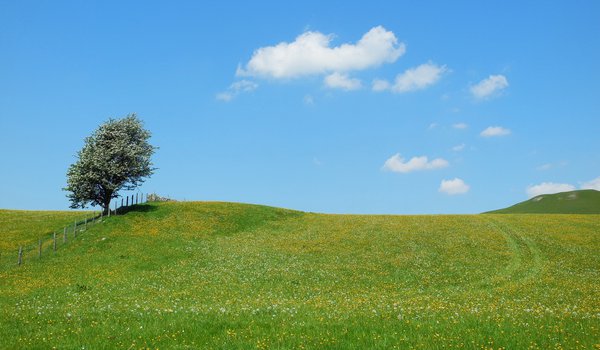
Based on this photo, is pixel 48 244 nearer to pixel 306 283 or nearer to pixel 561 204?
pixel 306 283

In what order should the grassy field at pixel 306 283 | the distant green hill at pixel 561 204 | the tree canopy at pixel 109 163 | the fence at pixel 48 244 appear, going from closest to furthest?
the grassy field at pixel 306 283 < the fence at pixel 48 244 < the tree canopy at pixel 109 163 < the distant green hill at pixel 561 204

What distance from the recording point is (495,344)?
15.7 metres

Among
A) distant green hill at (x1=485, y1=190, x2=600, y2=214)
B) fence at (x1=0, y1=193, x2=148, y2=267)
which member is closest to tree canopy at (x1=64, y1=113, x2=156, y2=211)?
fence at (x1=0, y1=193, x2=148, y2=267)

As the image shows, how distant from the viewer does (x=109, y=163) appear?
2694 inches

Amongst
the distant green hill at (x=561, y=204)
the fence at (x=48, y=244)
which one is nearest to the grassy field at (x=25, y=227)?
the fence at (x=48, y=244)

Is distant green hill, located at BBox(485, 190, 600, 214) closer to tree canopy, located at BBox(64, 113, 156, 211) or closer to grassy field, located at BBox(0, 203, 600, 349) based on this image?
grassy field, located at BBox(0, 203, 600, 349)

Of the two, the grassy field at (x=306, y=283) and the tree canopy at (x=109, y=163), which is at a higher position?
the tree canopy at (x=109, y=163)

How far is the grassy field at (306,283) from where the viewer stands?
1711 centimetres

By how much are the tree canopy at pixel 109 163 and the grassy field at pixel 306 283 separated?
6.01 meters

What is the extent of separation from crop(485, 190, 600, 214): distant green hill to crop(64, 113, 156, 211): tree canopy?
380 feet

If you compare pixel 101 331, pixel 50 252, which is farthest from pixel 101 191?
pixel 101 331

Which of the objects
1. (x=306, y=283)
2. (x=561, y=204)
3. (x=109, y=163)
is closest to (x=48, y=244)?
(x=109, y=163)

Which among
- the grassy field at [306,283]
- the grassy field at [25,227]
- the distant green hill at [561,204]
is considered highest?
the distant green hill at [561,204]

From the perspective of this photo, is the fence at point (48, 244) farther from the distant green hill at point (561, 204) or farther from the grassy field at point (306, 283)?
the distant green hill at point (561, 204)
